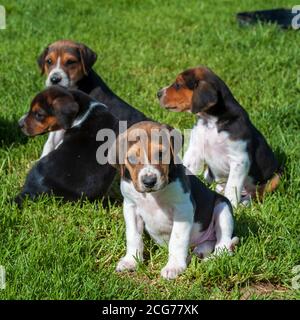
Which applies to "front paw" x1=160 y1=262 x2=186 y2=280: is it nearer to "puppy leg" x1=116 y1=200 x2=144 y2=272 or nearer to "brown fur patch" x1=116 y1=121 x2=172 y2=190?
"puppy leg" x1=116 y1=200 x2=144 y2=272

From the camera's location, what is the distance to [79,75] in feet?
26.6

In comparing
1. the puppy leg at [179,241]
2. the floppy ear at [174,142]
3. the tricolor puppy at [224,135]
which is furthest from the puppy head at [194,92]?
the puppy leg at [179,241]

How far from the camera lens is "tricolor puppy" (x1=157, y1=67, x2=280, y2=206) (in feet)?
22.8

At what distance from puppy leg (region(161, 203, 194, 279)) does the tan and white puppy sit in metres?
2.99

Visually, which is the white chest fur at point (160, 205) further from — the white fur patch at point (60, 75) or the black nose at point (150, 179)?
the white fur patch at point (60, 75)

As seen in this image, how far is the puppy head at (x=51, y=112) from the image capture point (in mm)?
6613

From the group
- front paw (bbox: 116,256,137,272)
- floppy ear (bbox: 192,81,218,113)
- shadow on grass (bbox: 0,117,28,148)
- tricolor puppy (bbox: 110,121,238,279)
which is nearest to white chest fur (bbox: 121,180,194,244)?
tricolor puppy (bbox: 110,121,238,279)

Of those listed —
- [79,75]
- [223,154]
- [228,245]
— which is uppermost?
[79,75]

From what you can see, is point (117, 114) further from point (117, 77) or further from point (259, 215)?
point (117, 77)

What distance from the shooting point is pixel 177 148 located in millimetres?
5379

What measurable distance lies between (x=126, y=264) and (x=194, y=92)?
2.11 metres

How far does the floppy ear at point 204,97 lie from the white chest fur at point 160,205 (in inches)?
65.0

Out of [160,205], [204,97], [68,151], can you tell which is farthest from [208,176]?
[160,205]

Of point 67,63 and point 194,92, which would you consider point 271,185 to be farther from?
point 67,63
